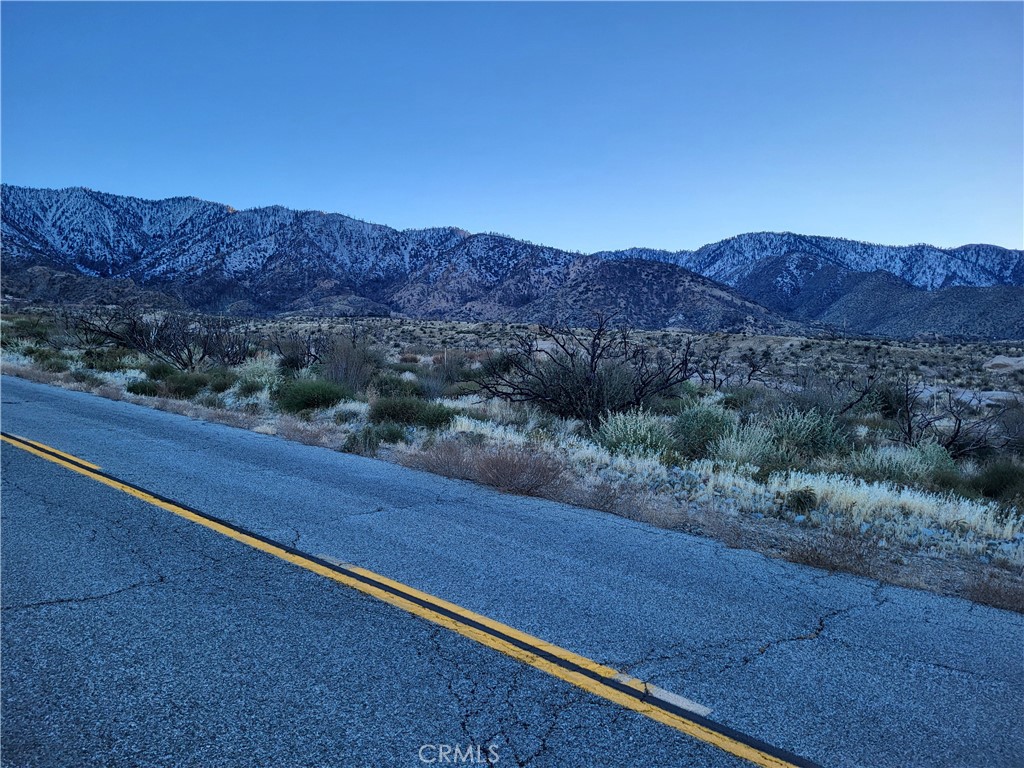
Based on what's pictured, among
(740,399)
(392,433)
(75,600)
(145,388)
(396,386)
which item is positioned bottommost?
(145,388)

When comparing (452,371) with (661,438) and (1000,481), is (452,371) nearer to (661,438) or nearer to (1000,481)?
(661,438)

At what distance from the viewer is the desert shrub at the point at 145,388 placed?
1563 centimetres

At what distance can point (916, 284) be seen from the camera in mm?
125500

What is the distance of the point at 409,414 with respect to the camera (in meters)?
12.7

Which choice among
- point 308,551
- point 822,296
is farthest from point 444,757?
point 822,296

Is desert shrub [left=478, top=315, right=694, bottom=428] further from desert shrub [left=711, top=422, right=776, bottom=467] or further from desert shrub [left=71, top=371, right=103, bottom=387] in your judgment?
desert shrub [left=71, top=371, right=103, bottom=387]

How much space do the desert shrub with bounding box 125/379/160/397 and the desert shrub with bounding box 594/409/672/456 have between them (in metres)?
11.3

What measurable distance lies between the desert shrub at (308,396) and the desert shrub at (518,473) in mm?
6786

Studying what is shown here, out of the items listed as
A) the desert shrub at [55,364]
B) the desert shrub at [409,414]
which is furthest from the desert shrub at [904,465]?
the desert shrub at [55,364]

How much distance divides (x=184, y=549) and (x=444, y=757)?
326cm

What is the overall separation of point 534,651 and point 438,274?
373 ft

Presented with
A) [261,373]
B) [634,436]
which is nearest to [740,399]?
[634,436]

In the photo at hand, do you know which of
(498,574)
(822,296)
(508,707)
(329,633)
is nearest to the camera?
(508,707)

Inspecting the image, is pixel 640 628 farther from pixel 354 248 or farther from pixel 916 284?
pixel 916 284
